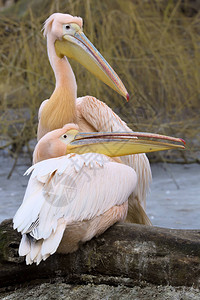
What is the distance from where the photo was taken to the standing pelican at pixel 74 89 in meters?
3.12

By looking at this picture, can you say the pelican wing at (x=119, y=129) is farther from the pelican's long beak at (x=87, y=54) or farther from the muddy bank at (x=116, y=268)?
the muddy bank at (x=116, y=268)

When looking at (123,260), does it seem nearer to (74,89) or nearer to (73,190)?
(73,190)

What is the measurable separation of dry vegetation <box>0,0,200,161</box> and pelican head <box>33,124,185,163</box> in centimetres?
206

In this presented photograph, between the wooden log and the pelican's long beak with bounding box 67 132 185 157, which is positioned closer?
the wooden log

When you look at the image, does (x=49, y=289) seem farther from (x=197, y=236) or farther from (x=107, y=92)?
(x=107, y=92)

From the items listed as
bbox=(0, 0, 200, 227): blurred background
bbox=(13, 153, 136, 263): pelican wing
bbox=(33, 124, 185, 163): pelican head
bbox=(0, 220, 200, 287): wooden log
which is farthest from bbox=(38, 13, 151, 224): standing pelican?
bbox=(0, 0, 200, 227): blurred background

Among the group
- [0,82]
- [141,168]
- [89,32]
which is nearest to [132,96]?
[89,32]

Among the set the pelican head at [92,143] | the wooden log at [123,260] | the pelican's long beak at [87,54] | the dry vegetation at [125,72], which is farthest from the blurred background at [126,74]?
the wooden log at [123,260]

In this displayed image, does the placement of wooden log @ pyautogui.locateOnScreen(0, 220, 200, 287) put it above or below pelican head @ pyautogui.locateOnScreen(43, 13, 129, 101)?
below

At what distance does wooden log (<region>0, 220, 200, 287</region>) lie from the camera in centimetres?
230

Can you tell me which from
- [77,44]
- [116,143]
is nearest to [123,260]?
[116,143]

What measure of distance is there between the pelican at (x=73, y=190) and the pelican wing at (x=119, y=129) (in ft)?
1.31

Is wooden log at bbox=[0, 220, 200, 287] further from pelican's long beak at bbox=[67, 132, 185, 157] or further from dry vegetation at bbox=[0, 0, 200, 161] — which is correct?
dry vegetation at bbox=[0, 0, 200, 161]

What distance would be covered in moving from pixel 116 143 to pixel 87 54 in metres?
0.68
